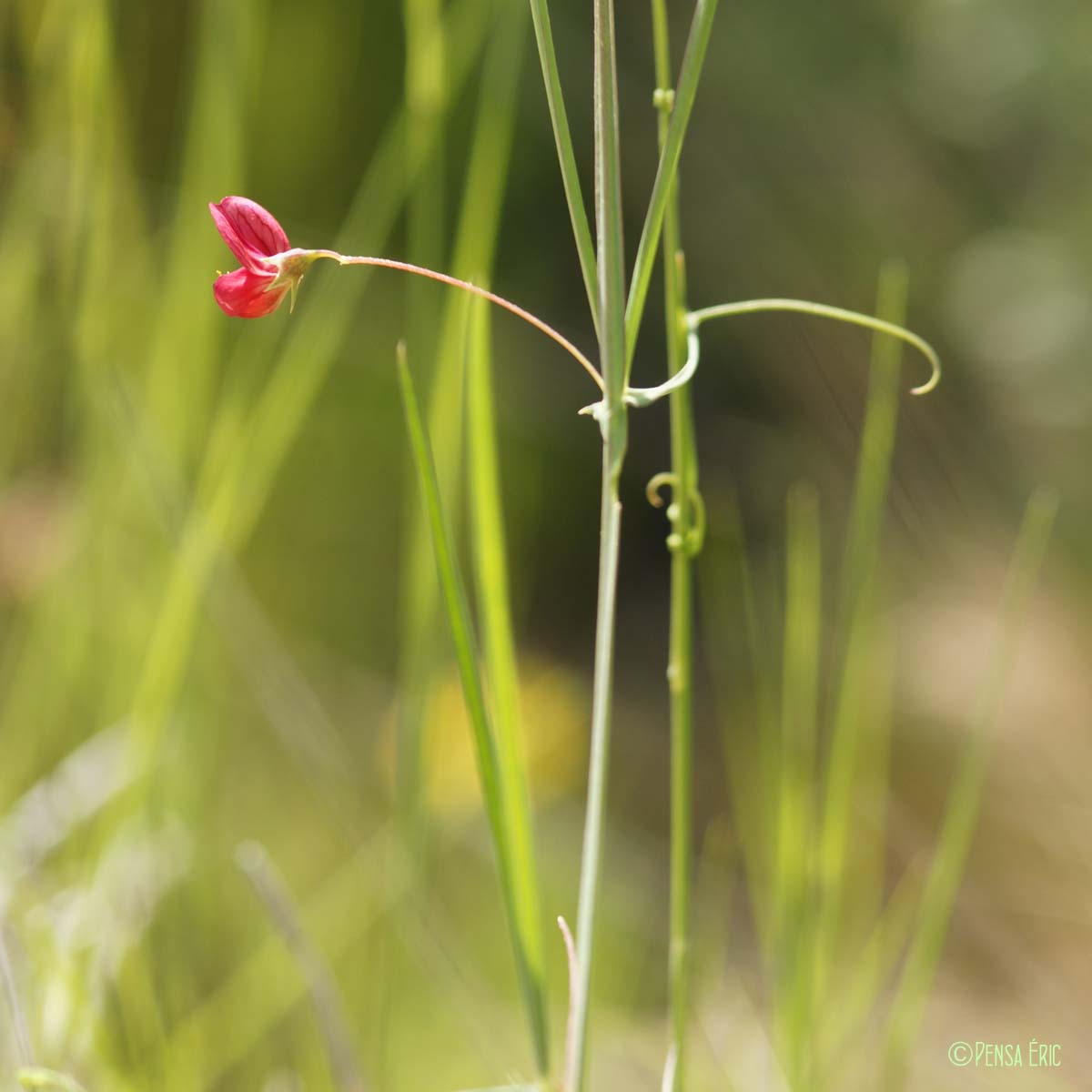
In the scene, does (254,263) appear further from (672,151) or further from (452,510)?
(452,510)

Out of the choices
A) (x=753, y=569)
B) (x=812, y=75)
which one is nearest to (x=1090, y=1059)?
(x=753, y=569)

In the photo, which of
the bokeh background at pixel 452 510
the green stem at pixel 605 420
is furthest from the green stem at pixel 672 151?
the bokeh background at pixel 452 510

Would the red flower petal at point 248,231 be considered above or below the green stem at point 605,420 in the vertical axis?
above

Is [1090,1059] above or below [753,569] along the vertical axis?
below

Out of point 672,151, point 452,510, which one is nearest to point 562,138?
point 672,151

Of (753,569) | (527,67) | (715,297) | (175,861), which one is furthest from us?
(753,569)

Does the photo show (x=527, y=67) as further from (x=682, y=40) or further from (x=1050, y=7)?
(x=1050, y=7)

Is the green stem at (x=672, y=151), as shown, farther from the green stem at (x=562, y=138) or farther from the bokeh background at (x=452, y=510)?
the bokeh background at (x=452, y=510)
